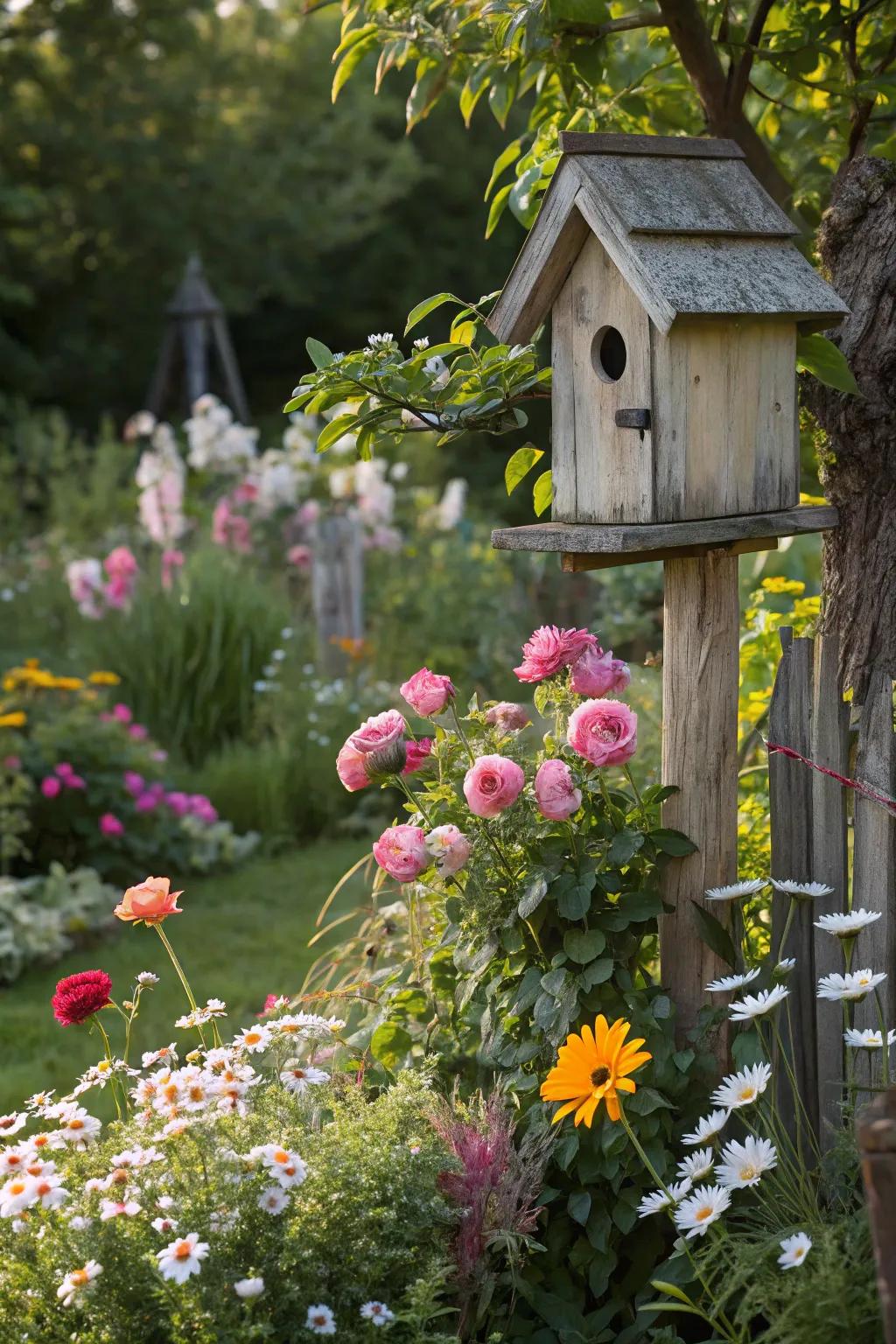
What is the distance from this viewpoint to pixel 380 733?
2586 mm

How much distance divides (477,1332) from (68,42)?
1714cm

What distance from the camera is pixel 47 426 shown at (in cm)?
1628

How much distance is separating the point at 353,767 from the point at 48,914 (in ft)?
8.45

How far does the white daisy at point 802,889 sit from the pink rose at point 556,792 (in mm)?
378

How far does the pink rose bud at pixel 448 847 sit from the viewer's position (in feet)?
8.09

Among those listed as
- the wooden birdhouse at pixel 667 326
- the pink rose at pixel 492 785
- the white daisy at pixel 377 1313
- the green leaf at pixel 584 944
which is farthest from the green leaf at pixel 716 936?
the white daisy at pixel 377 1313

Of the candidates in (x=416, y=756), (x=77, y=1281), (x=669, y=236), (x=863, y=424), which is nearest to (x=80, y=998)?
(x=77, y=1281)

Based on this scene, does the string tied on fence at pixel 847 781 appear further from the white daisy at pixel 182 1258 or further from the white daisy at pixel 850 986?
the white daisy at pixel 182 1258

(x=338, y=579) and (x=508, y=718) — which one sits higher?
(x=338, y=579)

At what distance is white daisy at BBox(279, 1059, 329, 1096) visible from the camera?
2.31 meters

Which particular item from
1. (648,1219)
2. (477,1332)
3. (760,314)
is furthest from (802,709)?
(477,1332)

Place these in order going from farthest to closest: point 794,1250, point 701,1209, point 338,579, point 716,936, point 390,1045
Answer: point 338,579 < point 390,1045 < point 716,936 < point 701,1209 < point 794,1250

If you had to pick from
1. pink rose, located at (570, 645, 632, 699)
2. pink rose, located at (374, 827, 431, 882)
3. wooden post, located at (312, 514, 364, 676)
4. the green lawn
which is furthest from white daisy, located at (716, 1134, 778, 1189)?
wooden post, located at (312, 514, 364, 676)

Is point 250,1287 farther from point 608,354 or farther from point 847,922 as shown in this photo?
point 608,354
